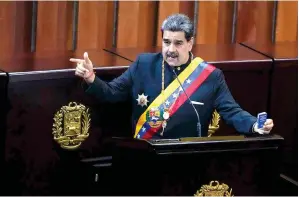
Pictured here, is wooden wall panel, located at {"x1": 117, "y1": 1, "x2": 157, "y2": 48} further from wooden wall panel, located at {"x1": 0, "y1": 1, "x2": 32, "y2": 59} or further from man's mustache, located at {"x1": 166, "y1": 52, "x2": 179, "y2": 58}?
man's mustache, located at {"x1": 166, "y1": 52, "x2": 179, "y2": 58}

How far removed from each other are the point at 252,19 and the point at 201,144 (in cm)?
89

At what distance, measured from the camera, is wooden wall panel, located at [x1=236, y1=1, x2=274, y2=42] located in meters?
2.96

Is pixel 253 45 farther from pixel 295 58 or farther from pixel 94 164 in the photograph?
pixel 94 164

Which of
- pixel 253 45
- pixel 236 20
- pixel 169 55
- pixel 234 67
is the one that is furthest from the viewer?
pixel 236 20

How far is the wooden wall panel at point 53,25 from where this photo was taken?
2.77 m

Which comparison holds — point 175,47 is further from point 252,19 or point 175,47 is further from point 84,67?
point 252,19

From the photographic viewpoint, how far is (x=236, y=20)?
2.96m

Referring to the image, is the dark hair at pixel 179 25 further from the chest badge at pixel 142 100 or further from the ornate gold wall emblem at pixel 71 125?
the ornate gold wall emblem at pixel 71 125

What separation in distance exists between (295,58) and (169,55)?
17.7 inches

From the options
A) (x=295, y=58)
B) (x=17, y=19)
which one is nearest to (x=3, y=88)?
(x=17, y=19)

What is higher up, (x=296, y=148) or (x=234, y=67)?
(x=234, y=67)

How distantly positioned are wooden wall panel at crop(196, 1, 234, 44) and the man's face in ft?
2.23

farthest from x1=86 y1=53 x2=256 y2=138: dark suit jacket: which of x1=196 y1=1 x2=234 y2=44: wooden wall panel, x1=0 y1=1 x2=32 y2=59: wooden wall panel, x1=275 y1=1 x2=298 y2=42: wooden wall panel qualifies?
x1=275 y1=1 x2=298 y2=42: wooden wall panel

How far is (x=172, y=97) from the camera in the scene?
224 centimetres
